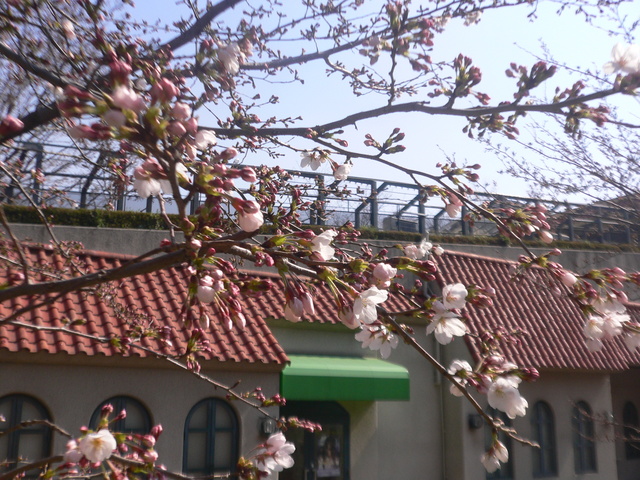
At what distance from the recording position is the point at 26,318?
8750 mm

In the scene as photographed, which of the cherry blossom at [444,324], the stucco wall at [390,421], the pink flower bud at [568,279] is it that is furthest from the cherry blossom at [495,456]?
the stucco wall at [390,421]

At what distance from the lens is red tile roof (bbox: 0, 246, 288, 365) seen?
334 inches

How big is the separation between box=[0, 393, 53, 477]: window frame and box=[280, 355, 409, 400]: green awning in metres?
3.47

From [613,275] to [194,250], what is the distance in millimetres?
1839

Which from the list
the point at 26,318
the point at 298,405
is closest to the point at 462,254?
the point at 298,405

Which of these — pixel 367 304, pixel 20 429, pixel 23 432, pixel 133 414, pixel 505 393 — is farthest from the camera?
pixel 133 414

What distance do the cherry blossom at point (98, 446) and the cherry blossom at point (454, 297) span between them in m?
1.58

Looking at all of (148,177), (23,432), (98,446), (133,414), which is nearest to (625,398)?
Answer: (133,414)

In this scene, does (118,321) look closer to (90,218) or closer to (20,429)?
(20,429)

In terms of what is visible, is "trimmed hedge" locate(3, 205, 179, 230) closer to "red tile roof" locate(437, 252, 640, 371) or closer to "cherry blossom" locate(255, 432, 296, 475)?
"red tile roof" locate(437, 252, 640, 371)

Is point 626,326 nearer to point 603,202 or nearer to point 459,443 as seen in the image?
point 603,202

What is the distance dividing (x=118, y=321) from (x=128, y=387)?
0.98m

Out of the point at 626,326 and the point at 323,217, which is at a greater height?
the point at 323,217

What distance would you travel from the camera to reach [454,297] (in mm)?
2762
